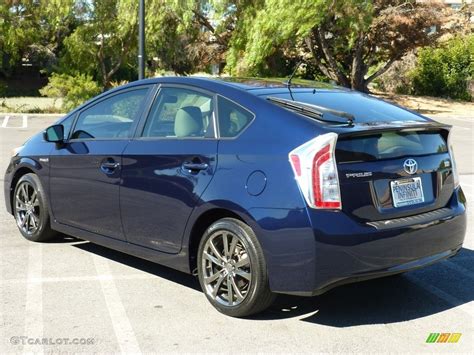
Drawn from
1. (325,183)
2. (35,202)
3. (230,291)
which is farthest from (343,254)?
(35,202)

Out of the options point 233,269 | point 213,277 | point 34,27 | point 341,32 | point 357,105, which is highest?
point 341,32

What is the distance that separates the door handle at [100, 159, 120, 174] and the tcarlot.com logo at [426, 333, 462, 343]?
257 cm

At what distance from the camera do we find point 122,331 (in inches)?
162

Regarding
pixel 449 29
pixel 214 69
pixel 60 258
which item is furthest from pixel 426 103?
pixel 60 258

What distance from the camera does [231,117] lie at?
450 centimetres

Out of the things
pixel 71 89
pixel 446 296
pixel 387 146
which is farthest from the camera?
pixel 71 89

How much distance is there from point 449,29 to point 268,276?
29440mm

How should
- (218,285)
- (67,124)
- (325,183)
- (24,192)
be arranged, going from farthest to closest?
1. (24,192)
2. (67,124)
3. (218,285)
4. (325,183)

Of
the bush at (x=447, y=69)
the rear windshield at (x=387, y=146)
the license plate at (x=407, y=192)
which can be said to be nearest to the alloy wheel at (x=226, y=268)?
the rear windshield at (x=387, y=146)

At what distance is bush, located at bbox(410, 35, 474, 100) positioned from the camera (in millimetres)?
33375

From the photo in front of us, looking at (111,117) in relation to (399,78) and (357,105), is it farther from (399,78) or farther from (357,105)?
(399,78)

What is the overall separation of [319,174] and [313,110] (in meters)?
0.56

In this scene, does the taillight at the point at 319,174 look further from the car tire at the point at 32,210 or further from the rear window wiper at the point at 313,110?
the car tire at the point at 32,210

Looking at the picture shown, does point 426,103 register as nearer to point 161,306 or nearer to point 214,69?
point 214,69
